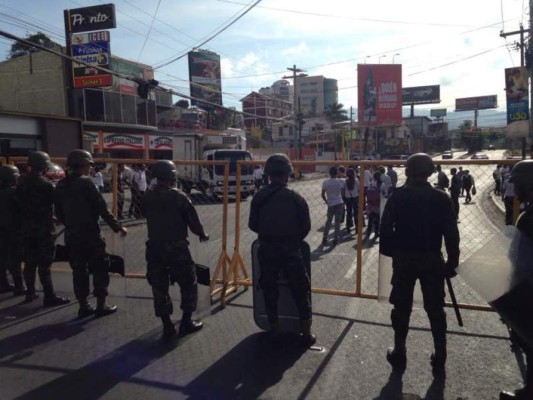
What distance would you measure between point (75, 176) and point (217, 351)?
2.60 meters

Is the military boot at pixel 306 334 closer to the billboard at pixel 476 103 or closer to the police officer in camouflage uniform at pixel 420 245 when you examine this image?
the police officer in camouflage uniform at pixel 420 245

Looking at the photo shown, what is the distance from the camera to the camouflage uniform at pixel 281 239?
4504 mm

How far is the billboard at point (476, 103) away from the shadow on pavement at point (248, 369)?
130447 mm

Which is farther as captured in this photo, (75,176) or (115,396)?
(75,176)

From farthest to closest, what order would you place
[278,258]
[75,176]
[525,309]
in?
[75,176] → [278,258] → [525,309]

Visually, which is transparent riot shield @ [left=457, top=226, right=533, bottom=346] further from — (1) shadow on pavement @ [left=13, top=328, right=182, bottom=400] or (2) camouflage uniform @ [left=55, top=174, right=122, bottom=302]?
(2) camouflage uniform @ [left=55, top=174, right=122, bottom=302]

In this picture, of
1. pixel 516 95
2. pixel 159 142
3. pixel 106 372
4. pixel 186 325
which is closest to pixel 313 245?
pixel 186 325

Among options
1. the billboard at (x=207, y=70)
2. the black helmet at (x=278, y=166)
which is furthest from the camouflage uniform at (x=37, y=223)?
the billboard at (x=207, y=70)

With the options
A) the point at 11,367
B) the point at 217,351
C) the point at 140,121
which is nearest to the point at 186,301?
the point at 217,351

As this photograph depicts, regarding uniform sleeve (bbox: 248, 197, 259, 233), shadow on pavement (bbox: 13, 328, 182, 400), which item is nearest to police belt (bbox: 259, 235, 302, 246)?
uniform sleeve (bbox: 248, 197, 259, 233)

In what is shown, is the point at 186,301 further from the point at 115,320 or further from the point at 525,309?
the point at 525,309

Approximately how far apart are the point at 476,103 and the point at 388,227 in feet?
434

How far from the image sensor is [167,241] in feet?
16.0

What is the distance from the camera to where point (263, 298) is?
491 cm
